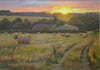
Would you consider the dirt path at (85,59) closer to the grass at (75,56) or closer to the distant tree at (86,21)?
the grass at (75,56)

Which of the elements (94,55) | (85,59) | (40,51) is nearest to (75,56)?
(85,59)

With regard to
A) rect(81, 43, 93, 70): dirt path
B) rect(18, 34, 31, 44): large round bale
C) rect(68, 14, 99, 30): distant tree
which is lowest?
rect(81, 43, 93, 70): dirt path

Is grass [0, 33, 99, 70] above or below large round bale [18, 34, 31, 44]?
below

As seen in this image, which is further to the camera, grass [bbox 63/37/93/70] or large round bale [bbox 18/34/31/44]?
large round bale [bbox 18/34/31/44]

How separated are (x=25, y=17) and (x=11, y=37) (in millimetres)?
696

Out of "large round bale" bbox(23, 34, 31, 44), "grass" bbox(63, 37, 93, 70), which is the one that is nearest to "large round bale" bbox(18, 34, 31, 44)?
"large round bale" bbox(23, 34, 31, 44)

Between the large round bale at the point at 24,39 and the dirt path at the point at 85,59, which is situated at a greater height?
the large round bale at the point at 24,39

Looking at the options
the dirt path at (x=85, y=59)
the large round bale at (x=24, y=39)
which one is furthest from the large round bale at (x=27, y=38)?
the dirt path at (x=85, y=59)

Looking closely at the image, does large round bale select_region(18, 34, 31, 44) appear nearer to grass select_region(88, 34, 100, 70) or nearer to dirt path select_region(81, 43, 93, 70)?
dirt path select_region(81, 43, 93, 70)

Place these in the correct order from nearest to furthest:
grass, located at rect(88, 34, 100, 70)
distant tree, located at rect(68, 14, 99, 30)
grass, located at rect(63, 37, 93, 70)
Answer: grass, located at rect(63, 37, 93, 70)
grass, located at rect(88, 34, 100, 70)
distant tree, located at rect(68, 14, 99, 30)

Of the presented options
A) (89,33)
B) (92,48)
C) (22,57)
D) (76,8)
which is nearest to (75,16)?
(76,8)

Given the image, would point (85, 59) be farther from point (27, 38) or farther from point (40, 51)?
point (27, 38)

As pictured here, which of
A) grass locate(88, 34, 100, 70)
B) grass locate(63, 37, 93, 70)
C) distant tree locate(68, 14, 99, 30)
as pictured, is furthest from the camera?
distant tree locate(68, 14, 99, 30)

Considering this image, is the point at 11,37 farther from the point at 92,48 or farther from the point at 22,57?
the point at 92,48
